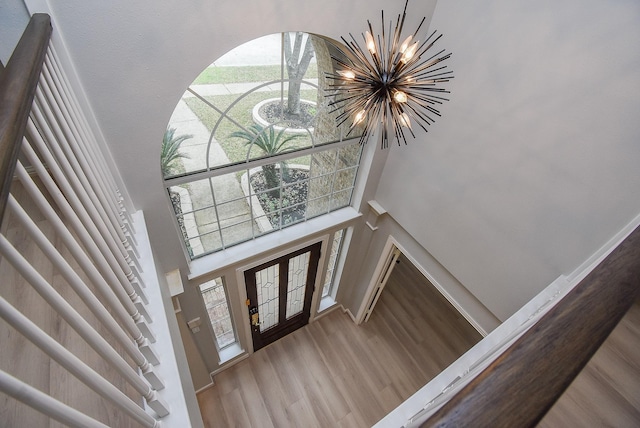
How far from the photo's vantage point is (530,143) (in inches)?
82.7

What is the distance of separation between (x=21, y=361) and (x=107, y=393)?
0.55 metres

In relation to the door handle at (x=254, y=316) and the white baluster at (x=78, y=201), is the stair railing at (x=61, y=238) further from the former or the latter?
the door handle at (x=254, y=316)

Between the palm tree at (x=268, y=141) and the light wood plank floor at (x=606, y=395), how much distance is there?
2363 mm

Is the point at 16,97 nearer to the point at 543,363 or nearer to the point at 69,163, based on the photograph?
the point at 69,163

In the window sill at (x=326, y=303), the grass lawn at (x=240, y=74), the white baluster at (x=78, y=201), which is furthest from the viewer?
the window sill at (x=326, y=303)

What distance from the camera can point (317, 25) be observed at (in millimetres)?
2027

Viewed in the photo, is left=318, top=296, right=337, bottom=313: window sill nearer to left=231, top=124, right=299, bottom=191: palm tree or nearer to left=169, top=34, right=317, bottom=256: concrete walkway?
left=169, top=34, right=317, bottom=256: concrete walkway

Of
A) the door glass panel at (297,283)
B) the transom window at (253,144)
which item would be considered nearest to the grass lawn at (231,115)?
the transom window at (253,144)

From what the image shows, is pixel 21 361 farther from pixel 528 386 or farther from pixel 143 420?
pixel 528 386

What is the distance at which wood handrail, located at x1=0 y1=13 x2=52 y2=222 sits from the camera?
19.7 inches

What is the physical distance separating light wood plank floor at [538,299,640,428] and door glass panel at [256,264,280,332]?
9.01ft

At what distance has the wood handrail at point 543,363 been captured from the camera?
41 cm

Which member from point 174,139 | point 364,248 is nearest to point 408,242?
point 364,248

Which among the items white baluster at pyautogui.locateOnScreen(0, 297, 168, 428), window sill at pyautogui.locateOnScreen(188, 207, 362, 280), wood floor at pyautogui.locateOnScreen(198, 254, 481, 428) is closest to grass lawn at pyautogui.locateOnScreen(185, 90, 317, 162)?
window sill at pyautogui.locateOnScreen(188, 207, 362, 280)
